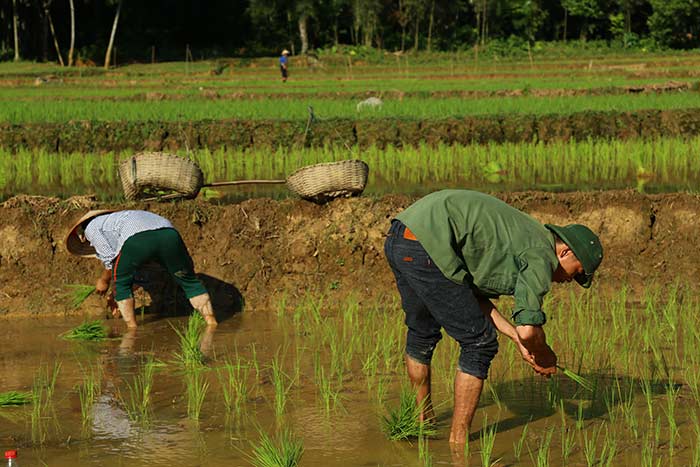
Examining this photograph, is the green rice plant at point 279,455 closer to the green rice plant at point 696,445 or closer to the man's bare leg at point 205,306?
the green rice plant at point 696,445

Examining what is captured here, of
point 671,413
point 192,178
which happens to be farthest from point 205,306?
point 671,413

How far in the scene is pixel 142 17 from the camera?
38000mm

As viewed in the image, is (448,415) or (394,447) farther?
(448,415)

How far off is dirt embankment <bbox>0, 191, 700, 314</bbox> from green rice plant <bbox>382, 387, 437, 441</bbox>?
9.66 ft

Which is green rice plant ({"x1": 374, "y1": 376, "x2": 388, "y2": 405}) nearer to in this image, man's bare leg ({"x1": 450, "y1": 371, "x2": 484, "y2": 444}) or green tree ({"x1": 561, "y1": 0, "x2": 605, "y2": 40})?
man's bare leg ({"x1": 450, "y1": 371, "x2": 484, "y2": 444})

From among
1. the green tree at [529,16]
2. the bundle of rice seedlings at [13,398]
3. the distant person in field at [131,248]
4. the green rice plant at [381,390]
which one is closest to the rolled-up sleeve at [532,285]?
the green rice plant at [381,390]

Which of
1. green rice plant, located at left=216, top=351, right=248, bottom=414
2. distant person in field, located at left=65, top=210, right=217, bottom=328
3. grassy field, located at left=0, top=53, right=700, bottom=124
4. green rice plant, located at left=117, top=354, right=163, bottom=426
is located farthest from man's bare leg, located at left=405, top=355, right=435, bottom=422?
grassy field, located at left=0, top=53, right=700, bottom=124

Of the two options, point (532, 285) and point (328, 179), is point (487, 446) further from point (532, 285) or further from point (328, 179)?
point (328, 179)

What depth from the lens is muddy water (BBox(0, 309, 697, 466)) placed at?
419 centimetres

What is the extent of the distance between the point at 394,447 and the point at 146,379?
134cm

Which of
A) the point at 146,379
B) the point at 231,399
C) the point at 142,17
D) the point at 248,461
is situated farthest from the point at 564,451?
the point at 142,17

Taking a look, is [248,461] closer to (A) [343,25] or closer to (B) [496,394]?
(B) [496,394]

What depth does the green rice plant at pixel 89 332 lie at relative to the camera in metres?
6.20

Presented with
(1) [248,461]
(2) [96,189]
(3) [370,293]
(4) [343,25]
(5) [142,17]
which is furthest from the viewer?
(4) [343,25]
